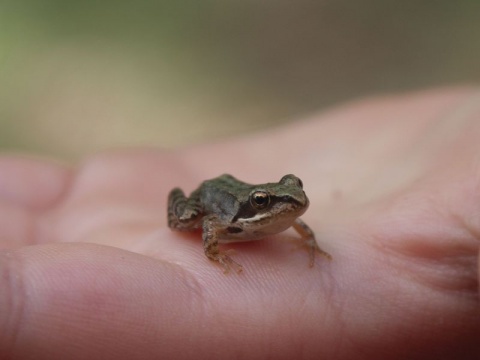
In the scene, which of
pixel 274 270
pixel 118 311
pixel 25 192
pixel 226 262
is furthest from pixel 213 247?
pixel 25 192

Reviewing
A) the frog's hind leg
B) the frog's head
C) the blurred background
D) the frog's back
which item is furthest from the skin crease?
the blurred background

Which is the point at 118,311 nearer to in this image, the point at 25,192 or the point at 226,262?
the point at 226,262

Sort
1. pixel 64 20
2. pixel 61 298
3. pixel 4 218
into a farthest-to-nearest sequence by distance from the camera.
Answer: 1. pixel 64 20
2. pixel 4 218
3. pixel 61 298

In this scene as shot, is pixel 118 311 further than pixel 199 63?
No

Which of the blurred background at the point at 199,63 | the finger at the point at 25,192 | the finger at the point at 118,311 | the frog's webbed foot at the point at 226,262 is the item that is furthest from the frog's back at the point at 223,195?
the blurred background at the point at 199,63

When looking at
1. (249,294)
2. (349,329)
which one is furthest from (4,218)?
(349,329)

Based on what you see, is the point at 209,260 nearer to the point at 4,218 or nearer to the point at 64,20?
the point at 4,218
